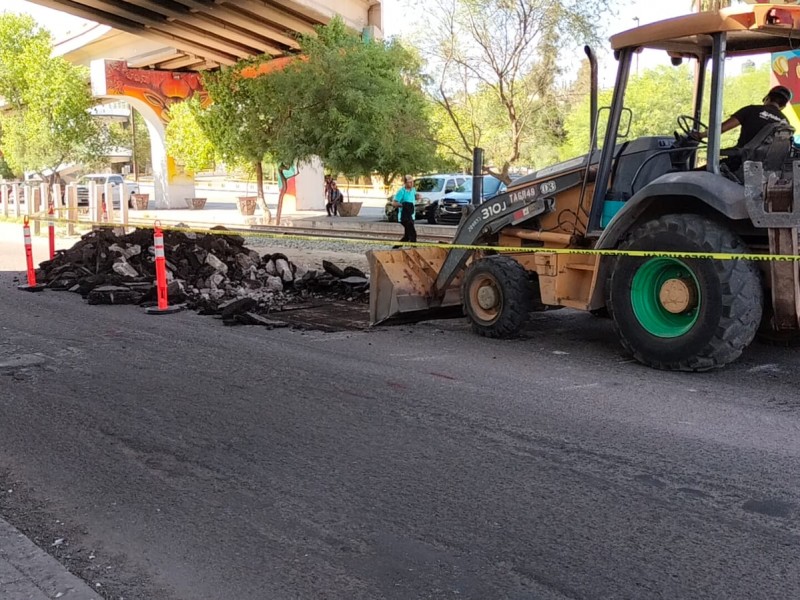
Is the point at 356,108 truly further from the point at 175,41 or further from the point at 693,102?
the point at 693,102

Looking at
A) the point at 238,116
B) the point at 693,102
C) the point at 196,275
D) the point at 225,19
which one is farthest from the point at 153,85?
the point at 693,102

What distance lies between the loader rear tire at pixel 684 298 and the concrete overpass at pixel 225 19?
2634cm

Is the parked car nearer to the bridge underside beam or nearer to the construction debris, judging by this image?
the bridge underside beam

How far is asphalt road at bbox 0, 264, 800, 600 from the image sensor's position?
12.1ft

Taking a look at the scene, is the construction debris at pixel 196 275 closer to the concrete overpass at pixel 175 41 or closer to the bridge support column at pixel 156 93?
the concrete overpass at pixel 175 41

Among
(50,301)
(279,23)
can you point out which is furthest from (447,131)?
(50,301)

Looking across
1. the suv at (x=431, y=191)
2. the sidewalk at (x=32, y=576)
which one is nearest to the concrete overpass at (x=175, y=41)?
the suv at (x=431, y=191)

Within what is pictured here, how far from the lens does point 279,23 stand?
108ft

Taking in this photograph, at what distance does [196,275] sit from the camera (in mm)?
12820

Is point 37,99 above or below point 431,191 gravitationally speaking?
above

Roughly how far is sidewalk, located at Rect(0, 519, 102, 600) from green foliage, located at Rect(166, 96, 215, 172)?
31099 mm

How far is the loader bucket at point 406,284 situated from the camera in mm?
9477

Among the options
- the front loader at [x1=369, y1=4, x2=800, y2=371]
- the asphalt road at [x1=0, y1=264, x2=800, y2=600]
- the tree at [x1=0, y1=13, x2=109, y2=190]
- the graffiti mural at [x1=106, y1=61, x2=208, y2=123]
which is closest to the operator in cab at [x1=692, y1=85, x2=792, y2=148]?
the front loader at [x1=369, y1=4, x2=800, y2=371]

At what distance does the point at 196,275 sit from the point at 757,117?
28.4 feet
